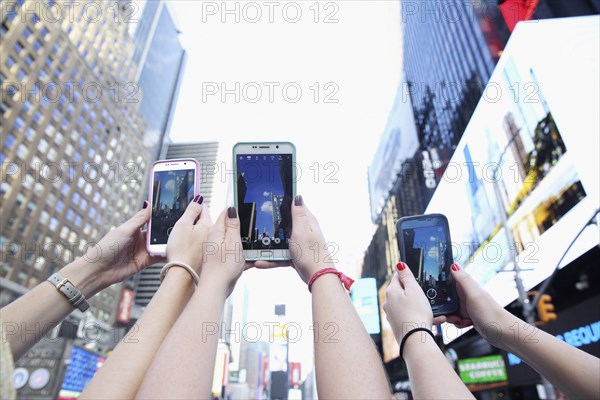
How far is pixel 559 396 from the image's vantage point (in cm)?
1235

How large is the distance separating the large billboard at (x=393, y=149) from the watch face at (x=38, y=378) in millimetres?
45095

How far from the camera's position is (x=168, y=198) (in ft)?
6.98

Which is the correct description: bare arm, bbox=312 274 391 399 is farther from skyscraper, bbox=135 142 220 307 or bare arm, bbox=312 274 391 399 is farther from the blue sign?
the blue sign

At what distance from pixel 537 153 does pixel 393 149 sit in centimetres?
3612

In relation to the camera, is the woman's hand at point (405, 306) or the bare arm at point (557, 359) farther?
the woman's hand at point (405, 306)

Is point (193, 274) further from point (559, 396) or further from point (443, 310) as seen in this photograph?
point (559, 396)

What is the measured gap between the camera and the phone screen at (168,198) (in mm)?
2006

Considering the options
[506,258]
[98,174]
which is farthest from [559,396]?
[98,174]

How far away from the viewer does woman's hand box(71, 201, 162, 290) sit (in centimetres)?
172

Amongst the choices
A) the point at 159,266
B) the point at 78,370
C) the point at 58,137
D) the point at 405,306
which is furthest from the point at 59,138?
the point at 405,306

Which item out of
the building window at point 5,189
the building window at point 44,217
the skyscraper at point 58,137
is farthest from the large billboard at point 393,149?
the building window at point 44,217

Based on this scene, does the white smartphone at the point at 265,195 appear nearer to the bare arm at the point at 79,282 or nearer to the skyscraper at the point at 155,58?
the bare arm at the point at 79,282

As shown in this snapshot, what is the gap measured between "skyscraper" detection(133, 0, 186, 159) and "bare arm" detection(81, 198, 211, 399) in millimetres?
72915

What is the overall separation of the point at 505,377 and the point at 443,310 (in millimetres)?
20837
